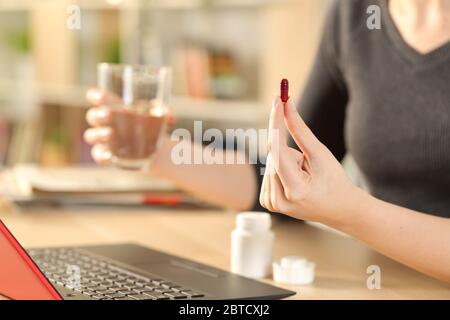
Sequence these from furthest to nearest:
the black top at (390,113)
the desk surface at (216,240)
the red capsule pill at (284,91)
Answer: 1. the black top at (390,113)
2. the desk surface at (216,240)
3. the red capsule pill at (284,91)

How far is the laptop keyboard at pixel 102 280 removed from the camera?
862mm

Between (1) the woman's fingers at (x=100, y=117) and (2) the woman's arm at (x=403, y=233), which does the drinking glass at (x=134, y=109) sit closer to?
(1) the woman's fingers at (x=100, y=117)

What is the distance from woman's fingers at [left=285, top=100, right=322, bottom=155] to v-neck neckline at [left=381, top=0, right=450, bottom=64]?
496 mm

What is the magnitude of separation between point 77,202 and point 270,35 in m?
1.51

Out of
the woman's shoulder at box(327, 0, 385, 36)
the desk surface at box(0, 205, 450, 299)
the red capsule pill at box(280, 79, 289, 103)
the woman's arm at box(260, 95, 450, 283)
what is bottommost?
the desk surface at box(0, 205, 450, 299)

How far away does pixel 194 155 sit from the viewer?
55.9 inches

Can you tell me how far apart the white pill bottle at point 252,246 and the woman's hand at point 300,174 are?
213mm

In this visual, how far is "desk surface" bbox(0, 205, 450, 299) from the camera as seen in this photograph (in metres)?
0.99

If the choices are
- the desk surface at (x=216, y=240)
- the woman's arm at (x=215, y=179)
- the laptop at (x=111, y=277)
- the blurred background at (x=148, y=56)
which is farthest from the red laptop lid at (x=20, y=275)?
the blurred background at (x=148, y=56)

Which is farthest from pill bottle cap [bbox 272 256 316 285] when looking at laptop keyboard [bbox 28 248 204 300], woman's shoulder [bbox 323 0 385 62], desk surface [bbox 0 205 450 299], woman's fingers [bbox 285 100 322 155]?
woman's shoulder [bbox 323 0 385 62]

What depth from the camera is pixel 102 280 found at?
0.93 metres

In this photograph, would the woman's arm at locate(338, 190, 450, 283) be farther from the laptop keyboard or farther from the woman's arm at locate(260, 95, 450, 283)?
the laptop keyboard

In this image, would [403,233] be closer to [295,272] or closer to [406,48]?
[295,272]

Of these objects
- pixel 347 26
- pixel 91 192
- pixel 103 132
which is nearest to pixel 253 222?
pixel 103 132
